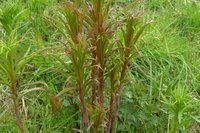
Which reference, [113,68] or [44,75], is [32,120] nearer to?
[44,75]

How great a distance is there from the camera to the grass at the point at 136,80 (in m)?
2.31

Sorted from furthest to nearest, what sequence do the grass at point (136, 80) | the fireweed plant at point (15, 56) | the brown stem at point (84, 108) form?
the grass at point (136, 80) < the brown stem at point (84, 108) < the fireweed plant at point (15, 56)

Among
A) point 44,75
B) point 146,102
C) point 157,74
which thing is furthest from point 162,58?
point 44,75

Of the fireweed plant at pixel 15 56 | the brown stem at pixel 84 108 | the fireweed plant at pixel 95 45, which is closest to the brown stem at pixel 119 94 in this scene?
the fireweed plant at pixel 95 45

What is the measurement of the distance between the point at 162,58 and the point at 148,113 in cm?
46

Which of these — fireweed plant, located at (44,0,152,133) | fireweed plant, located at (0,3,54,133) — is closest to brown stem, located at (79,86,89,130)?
fireweed plant, located at (44,0,152,133)

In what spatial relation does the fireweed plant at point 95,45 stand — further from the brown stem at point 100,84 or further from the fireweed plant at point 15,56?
the fireweed plant at point 15,56

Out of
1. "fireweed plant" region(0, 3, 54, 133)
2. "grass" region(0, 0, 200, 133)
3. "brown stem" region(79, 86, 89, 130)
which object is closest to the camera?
"fireweed plant" region(0, 3, 54, 133)

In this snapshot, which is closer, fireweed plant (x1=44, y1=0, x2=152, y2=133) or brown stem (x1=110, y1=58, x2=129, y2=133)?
fireweed plant (x1=44, y1=0, x2=152, y2=133)

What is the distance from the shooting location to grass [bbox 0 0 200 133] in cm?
231

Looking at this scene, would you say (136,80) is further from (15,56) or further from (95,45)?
(15,56)

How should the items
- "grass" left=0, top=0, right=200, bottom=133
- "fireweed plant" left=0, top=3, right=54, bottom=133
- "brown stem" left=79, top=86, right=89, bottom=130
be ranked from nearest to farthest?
"fireweed plant" left=0, top=3, right=54, bottom=133 → "brown stem" left=79, top=86, right=89, bottom=130 → "grass" left=0, top=0, right=200, bottom=133

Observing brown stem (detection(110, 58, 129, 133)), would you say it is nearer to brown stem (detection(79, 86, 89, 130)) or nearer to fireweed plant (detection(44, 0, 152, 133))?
fireweed plant (detection(44, 0, 152, 133))

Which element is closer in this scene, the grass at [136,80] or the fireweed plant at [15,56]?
the fireweed plant at [15,56]
